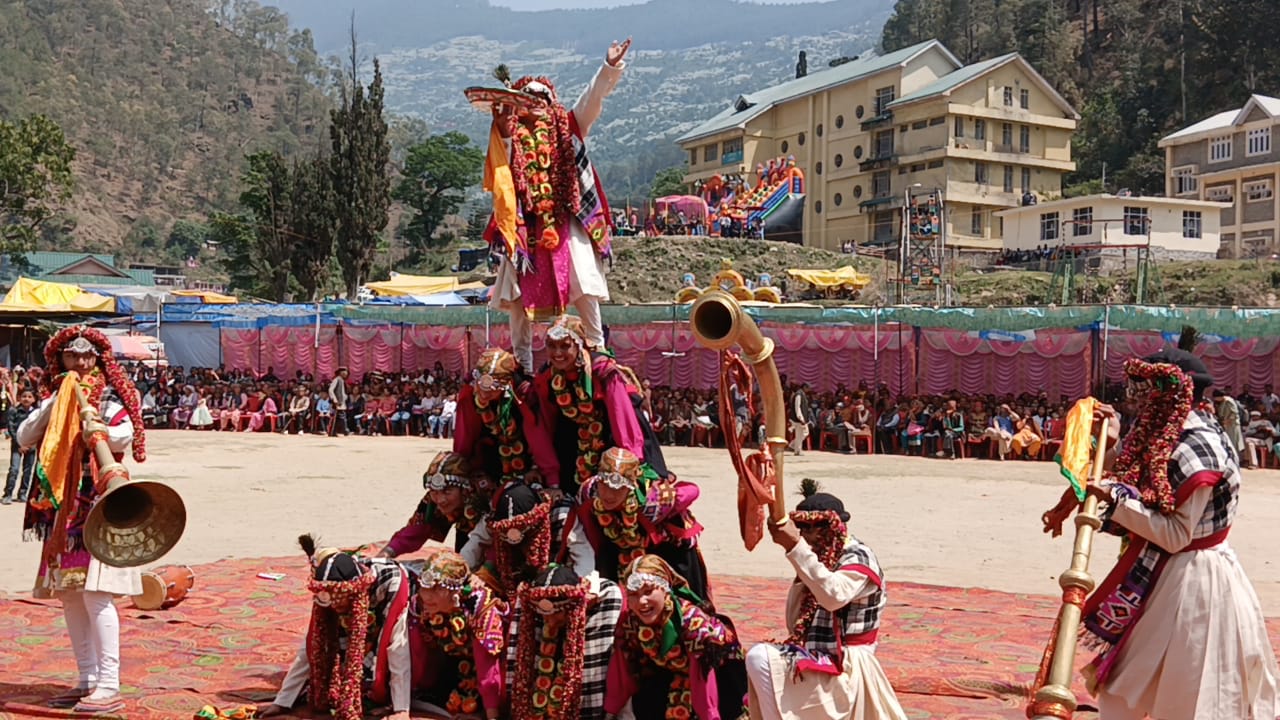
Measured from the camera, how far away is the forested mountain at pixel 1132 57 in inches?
2355

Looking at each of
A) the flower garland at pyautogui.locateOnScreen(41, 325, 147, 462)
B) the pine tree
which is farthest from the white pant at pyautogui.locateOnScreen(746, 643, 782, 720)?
the pine tree

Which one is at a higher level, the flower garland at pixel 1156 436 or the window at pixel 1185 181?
the window at pixel 1185 181

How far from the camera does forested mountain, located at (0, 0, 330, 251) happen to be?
102 metres

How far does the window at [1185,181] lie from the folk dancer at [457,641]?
5386 centimetres

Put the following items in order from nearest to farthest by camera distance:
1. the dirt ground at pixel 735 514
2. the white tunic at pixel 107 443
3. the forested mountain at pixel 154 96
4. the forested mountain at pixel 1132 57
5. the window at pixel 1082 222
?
the white tunic at pixel 107 443
the dirt ground at pixel 735 514
the window at pixel 1082 222
the forested mountain at pixel 1132 57
the forested mountain at pixel 154 96

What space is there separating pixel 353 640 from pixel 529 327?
7.10 feet

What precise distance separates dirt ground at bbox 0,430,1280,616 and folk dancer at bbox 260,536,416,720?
4.59 metres

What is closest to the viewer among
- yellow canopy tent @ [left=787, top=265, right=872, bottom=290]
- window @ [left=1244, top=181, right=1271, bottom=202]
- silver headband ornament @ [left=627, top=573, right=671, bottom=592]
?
silver headband ornament @ [left=627, top=573, right=671, bottom=592]

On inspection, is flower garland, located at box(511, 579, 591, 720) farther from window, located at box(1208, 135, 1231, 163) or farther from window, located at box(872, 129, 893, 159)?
window, located at box(872, 129, 893, 159)

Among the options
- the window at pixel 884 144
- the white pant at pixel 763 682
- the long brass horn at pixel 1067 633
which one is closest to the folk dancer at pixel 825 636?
the white pant at pixel 763 682

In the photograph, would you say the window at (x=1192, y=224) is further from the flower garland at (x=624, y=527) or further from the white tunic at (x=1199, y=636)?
the flower garland at (x=624, y=527)

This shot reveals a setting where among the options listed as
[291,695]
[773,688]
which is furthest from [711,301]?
[291,695]

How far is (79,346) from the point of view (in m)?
6.35

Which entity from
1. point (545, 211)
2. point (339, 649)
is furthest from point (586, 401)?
point (339, 649)
